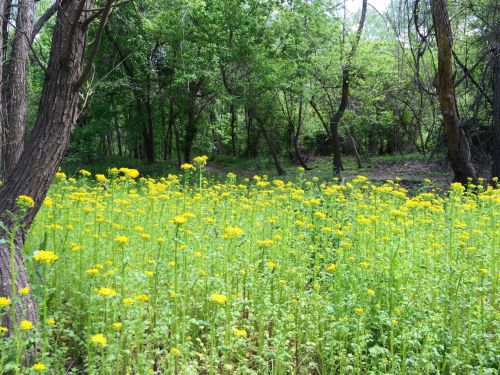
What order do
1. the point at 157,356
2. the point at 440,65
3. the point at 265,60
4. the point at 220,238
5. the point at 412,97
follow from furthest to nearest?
the point at 412,97, the point at 265,60, the point at 440,65, the point at 220,238, the point at 157,356

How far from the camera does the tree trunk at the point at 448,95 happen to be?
25.2ft

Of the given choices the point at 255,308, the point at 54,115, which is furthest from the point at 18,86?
the point at 255,308

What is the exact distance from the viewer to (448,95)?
8289mm

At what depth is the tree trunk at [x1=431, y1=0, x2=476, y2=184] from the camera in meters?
7.67

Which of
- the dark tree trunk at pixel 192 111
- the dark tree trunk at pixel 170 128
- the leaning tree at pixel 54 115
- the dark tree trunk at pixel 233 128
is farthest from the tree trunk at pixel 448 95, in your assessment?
the dark tree trunk at pixel 233 128

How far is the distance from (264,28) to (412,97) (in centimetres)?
745

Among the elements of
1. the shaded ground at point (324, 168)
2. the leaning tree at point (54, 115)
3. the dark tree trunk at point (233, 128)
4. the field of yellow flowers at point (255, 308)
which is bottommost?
the field of yellow flowers at point (255, 308)

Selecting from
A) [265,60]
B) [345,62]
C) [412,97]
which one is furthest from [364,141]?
[265,60]

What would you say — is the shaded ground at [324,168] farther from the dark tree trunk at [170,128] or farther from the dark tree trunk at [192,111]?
the dark tree trunk at [170,128]

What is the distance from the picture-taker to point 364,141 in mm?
23125

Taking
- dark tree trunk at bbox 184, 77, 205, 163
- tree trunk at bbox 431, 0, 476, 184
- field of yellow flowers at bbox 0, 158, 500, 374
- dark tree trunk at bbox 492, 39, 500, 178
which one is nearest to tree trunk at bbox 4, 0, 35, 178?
field of yellow flowers at bbox 0, 158, 500, 374

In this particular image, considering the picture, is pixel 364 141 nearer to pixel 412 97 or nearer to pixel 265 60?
pixel 412 97

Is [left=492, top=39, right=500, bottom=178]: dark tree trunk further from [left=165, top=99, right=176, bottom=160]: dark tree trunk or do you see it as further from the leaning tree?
[left=165, top=99, right=176, bottom=160]: dark tree trunk

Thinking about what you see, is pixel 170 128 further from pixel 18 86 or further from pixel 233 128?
pixel 18 86
